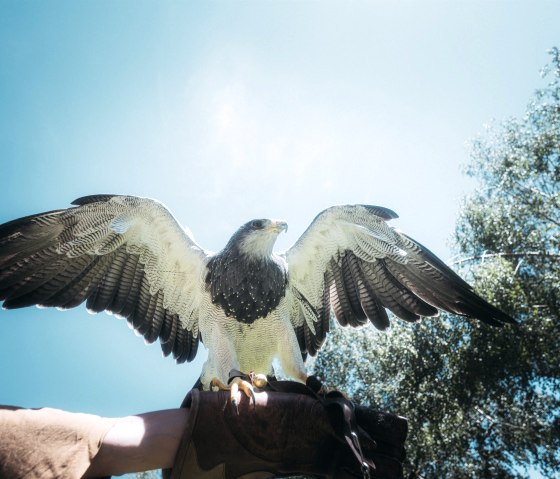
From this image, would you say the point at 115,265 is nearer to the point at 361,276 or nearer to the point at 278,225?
the point at 278,225

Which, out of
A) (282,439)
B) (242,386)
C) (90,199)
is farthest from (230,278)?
(282,439)

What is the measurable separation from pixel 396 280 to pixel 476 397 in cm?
852

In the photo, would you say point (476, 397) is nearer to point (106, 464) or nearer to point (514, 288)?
point (514, 288)

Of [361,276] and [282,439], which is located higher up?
[361,276]

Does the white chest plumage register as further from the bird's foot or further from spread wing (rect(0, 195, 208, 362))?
the bird's foot

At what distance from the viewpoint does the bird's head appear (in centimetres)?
427

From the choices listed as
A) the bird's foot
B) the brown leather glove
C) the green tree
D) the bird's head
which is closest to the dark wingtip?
the bird's head

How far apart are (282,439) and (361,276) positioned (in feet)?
8.55

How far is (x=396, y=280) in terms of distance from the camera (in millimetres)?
4598

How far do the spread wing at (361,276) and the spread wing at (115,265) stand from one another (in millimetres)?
1020

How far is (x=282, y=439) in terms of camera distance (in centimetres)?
236

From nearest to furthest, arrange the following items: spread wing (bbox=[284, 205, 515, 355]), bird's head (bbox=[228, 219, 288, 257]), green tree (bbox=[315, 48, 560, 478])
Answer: bird's head (bbox=[228, 219, 288, 257]), spread wing (bbox=[284, 205, 515, 355]), green tree (bbox=[315, 48, 560, 478])

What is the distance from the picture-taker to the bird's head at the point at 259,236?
427 centimetres

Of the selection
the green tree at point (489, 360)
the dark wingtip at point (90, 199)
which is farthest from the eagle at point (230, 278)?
the green tree at point (489, 360)
